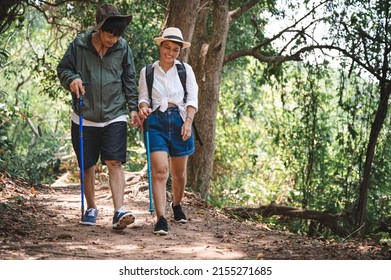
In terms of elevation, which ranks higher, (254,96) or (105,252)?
(254,96)

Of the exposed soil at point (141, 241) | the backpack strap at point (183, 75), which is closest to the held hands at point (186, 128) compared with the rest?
the backpack strap at point (183, 75)

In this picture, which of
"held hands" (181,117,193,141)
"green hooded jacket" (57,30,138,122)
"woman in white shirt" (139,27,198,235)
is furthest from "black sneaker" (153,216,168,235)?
"green hooded jacket" (57,30,138,122)

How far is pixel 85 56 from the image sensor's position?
609cm

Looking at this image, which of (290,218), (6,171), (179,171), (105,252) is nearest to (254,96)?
(290,218)

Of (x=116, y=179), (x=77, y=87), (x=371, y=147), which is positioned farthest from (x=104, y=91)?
(x=371, y=147)

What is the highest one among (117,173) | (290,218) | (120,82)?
(120,82)

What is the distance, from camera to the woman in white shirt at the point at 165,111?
6.02m

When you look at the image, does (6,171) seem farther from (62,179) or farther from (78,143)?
(62,179)

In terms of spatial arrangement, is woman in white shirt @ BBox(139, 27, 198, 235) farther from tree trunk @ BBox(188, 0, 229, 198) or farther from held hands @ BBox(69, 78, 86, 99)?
tree trunk @ BBox(188, 0, 229, 198)

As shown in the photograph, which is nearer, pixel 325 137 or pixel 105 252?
pixel 105 252

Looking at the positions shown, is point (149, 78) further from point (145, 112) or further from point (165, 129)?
point (165, 129)

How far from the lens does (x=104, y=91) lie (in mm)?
6078
